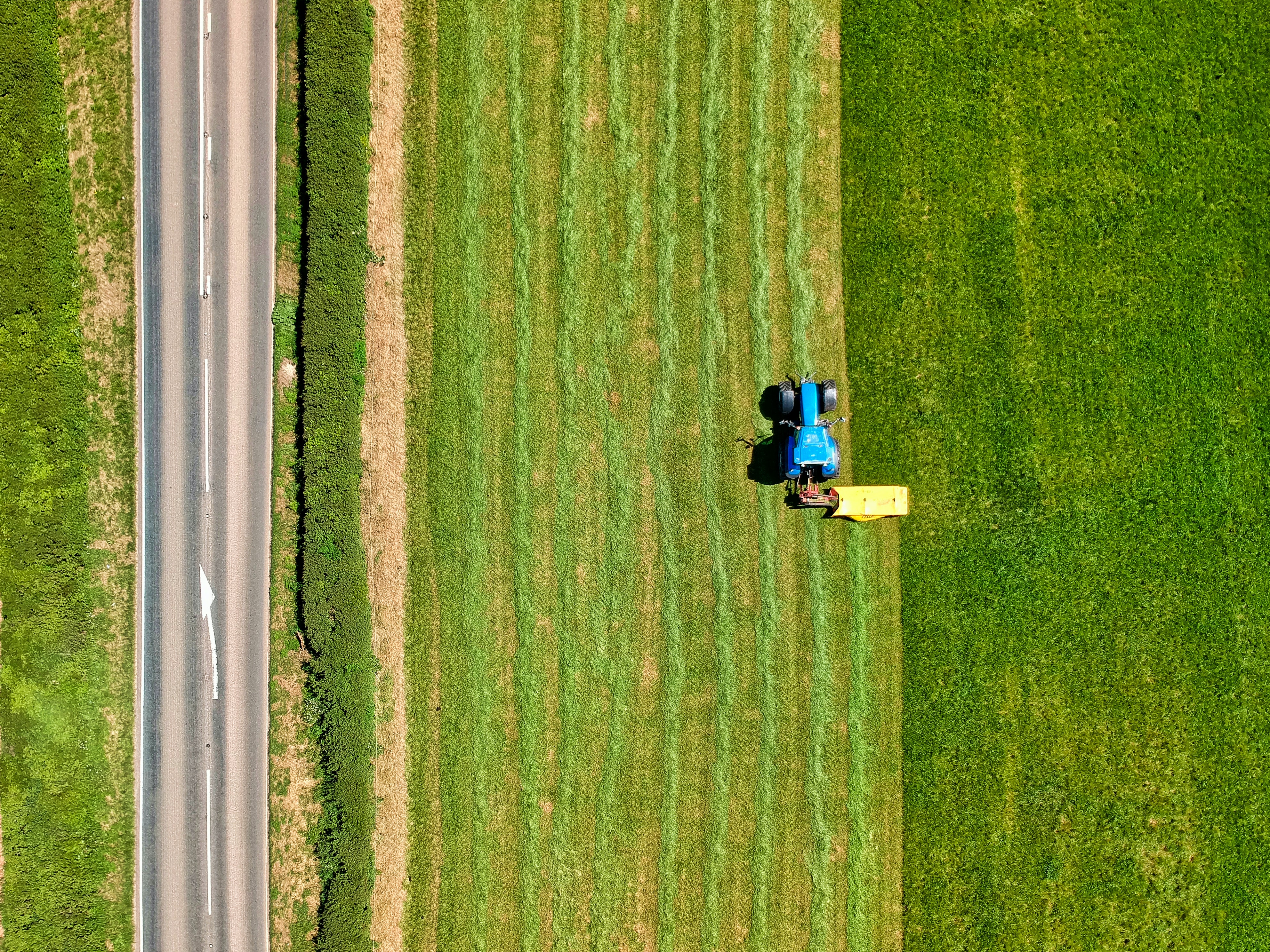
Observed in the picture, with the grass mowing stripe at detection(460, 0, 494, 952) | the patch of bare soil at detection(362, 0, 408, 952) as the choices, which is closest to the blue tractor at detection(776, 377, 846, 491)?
the grass mowing stripe at detection(460, 0, 494, 952)

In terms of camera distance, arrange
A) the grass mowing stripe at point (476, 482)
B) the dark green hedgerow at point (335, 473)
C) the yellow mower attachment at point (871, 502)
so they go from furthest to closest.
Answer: the grass mowing stripe at point (476, 482) → the yellow mower attachment at point (871, 502) → the dark green hedgerow at point (335, 473)

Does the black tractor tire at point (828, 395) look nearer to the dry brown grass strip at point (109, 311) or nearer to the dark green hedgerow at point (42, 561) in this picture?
the dry brown grass strip at point (109, 311)

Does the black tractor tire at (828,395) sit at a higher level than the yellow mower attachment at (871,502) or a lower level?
higher

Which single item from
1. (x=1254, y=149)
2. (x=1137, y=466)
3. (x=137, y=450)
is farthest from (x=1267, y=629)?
(x=137, y=450)

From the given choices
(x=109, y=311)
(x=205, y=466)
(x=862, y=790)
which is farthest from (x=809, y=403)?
(x=109, y=311)

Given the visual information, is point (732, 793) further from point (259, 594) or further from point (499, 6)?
point (499, 6)

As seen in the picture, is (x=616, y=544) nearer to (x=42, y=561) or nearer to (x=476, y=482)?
(x=476, y=482)

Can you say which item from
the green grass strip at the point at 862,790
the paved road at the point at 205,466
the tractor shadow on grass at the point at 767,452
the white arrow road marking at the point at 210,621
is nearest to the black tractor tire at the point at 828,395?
the tractor shadow on grass at the point at 767,452
